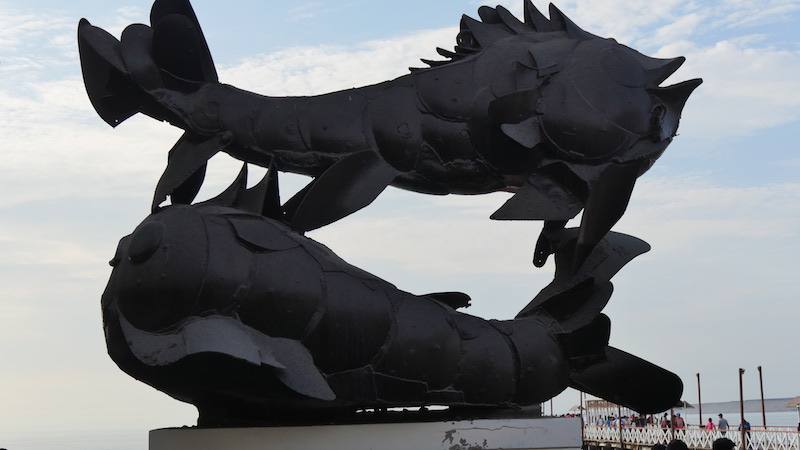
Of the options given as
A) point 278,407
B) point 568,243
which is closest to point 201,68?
point 278,407

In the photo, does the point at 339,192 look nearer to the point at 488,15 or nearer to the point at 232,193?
the point at 232,193

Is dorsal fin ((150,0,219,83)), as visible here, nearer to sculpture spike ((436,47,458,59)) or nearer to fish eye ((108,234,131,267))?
fish eye ((108,234,131,267))

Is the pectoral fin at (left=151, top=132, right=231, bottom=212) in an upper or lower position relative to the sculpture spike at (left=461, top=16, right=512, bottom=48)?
lower

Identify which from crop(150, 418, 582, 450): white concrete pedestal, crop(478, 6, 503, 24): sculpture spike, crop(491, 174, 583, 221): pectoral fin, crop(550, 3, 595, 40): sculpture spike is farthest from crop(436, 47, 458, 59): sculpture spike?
crop(150, 418, 582, 450): white concrete pedestal

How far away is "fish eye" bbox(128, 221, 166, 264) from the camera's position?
7.34 m

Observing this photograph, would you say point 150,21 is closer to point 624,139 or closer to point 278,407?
point 278,407

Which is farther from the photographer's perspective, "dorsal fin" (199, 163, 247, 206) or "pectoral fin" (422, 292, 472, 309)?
"pectoral fin" (422, 292, 472, 309)

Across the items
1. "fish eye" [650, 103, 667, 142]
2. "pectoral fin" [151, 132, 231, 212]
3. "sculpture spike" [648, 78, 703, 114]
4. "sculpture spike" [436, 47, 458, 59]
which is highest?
"sculpture spike" [436, 47, 458, 59]

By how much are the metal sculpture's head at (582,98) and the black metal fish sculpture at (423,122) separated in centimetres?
1

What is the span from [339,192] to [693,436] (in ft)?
73.3

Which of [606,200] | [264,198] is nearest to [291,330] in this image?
[264,198]

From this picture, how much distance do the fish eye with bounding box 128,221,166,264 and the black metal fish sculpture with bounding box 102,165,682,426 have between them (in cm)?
→ 1

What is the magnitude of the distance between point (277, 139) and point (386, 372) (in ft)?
7.17

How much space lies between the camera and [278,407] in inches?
307
